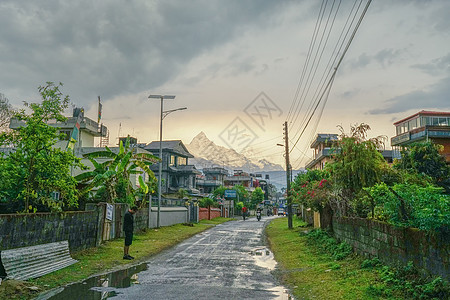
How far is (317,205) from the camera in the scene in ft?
70.0

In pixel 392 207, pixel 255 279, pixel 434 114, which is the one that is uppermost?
pixel 434 114

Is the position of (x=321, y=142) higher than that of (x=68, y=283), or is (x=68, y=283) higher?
(x=321, y=142)

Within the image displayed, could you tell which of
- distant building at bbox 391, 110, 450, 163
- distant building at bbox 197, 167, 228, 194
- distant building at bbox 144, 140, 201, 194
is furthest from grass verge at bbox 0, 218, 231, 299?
distant building at bbox 197, 167, 228, 194

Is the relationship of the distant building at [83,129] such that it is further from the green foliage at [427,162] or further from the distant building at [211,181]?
the distant building at [211,181]

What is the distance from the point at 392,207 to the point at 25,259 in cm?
868

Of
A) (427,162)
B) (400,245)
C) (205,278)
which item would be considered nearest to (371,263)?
(400,245)

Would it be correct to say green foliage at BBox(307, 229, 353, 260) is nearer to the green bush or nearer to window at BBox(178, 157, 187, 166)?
the green bush

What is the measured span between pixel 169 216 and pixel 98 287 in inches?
943

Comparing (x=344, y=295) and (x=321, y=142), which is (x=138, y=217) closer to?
(x=344, y=295)

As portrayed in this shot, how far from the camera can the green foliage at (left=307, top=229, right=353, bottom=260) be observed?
41.5 ft

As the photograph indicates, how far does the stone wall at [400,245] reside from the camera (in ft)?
22.3

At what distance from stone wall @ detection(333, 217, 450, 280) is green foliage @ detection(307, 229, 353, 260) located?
11.1 inches

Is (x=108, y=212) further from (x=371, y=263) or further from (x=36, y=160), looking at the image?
(x=371, y=263)

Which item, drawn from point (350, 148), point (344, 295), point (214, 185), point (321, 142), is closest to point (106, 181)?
point (350, 148)
